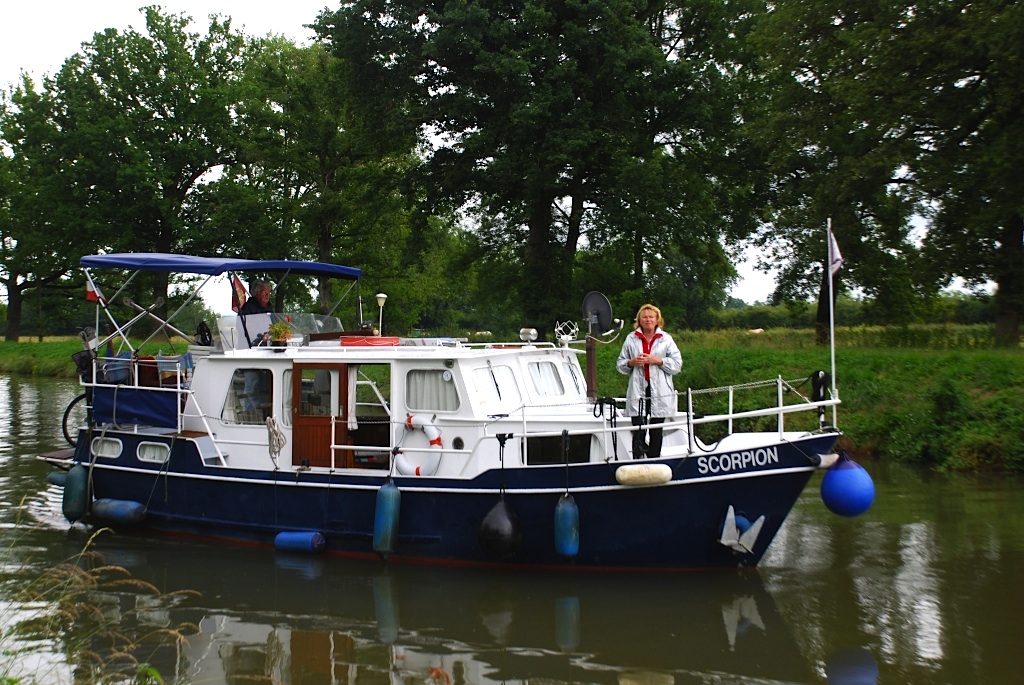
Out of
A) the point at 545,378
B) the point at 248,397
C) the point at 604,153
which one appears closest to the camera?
the point at 248,397

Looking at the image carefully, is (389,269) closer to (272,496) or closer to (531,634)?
(272,496)

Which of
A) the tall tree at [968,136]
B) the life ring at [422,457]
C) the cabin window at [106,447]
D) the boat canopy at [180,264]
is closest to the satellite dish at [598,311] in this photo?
the life ring at [422,457]

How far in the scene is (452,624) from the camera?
8977 millimetres

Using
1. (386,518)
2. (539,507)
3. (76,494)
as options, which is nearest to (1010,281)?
(539,507)

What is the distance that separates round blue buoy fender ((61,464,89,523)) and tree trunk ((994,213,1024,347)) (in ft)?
60.5

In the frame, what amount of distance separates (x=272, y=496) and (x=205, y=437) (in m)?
1.24

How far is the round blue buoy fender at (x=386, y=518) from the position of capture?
10.3 meters

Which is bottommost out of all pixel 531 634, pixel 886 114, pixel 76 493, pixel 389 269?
pixel 531 634

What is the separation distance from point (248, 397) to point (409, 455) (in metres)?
2.34

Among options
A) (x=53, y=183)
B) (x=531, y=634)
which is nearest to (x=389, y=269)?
(x=53, y=183)

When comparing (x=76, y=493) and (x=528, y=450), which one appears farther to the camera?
(x=76, y=493)

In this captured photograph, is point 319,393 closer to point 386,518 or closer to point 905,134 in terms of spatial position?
point 386,518

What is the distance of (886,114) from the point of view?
21.7 m

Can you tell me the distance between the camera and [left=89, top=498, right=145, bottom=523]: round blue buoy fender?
1180 cm
